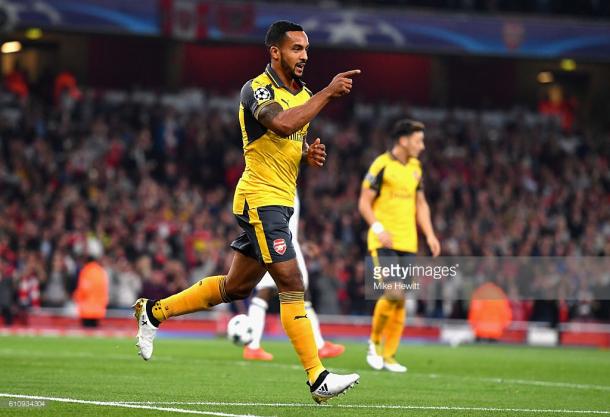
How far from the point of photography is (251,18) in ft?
94.9

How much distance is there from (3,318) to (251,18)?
957cm

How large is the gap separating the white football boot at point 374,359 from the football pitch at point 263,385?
10.3 inches

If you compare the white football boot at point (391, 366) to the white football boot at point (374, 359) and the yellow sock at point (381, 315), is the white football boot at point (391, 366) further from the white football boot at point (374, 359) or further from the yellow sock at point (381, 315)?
the yellow sock at point (381, 315)

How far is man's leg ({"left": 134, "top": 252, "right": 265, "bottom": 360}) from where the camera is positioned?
9.02 meters

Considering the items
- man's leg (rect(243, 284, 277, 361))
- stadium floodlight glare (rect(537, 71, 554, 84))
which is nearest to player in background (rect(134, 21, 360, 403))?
man's leg (rect(243, 284, 277, 361))

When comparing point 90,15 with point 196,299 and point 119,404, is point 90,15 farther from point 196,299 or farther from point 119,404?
point 119,404

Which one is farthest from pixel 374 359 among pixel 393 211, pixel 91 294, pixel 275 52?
pixel 91 294

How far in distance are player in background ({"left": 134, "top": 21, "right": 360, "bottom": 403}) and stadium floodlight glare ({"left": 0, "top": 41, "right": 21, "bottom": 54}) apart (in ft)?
79.4

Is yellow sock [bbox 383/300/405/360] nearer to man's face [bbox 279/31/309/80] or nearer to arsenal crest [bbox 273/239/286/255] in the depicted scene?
arsenal crest [bbox 273/239/286/255]

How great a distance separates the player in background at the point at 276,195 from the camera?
8.26 m

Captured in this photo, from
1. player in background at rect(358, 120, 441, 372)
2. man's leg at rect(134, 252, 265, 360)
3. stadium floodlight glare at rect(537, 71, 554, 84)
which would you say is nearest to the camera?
man's leg at rect(134, 252, 265, 360)

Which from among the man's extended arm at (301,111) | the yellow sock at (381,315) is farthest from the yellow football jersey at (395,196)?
the man's extended arm at (301,111)

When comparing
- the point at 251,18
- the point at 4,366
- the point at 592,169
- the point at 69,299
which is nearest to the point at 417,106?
the point at 592,169

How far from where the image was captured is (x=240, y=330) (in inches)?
528
